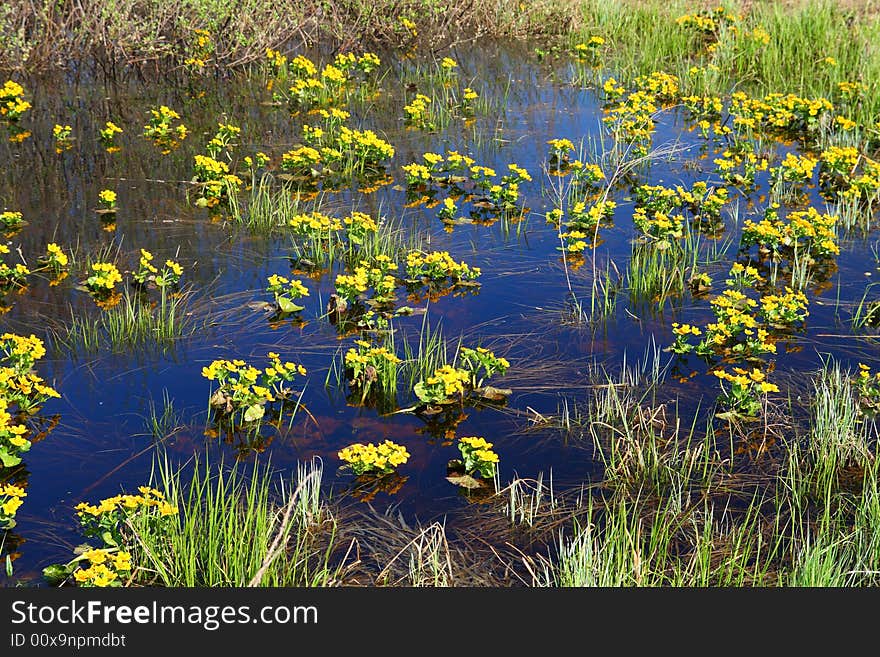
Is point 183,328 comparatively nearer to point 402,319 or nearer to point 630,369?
point 402,319

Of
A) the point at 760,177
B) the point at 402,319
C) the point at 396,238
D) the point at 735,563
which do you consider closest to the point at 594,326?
the point at 402,319

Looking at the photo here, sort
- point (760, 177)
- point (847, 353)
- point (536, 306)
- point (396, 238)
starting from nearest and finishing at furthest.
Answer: point (847, 353), point (536, 306), point (396, 238), point (760, 177)

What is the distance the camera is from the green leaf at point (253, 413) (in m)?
4.89

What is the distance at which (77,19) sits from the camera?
11008mm

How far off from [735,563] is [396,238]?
12.7 feet

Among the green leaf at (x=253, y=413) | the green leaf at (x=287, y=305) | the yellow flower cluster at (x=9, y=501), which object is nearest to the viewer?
the yellow flower cluster at (x=9, y=501)

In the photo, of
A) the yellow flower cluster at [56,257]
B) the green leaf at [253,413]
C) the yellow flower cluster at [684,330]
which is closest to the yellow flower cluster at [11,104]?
the yellow flower cluster at [56,257]

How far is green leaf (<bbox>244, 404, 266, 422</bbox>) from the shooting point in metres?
4.89

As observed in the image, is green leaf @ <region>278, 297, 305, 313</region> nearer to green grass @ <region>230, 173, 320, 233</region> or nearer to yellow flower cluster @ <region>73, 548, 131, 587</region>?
green grass @ <region>230, 173, 320, 233</region>

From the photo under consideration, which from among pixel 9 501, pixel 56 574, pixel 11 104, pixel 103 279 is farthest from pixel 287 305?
pixel 11 104

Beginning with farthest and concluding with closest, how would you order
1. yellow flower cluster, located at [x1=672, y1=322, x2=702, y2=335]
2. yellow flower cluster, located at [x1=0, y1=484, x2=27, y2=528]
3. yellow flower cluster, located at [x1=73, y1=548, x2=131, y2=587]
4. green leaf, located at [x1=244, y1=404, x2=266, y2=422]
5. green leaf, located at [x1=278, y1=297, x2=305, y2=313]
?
green leaf, located at [x1=278, y1=297, x2=305, y2=313] → yellow flower cluster, located at [x1=672, y1=322, x2=702, y2=335] → green leaf, located at [x1=244, y1=404, x2=266, y2=422] → yellow flower cluster, located at [x1=0, y1=484, x2=27, y2=528] → yellow flower cluster, located at [x1=73, y1=548, x2=131, y2=587]

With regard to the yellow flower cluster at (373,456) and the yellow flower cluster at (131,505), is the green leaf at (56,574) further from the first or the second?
the yellow flower cluster at (373,456)

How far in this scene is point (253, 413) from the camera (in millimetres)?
4902

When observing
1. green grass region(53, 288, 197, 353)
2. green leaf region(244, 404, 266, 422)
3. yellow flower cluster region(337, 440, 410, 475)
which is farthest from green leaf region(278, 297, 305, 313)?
yellow flower cluster region(337, 440, 410, 475)
